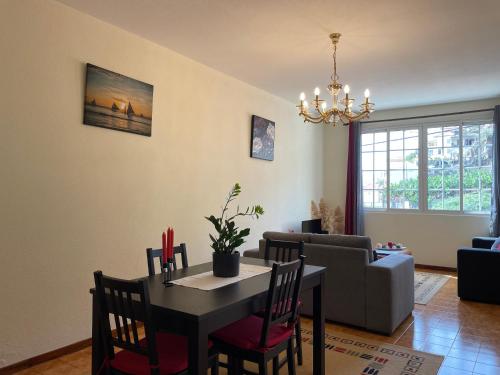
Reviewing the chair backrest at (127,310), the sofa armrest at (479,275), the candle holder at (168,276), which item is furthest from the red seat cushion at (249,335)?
the sofa armrest at (479,275)

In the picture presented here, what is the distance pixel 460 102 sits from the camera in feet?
20.4

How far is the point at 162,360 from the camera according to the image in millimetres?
1771

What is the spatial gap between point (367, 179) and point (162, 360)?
6.06 m

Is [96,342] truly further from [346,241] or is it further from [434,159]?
[434,159]

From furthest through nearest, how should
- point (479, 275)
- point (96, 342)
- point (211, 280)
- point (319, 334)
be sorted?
1. point (479, 275)
2. point (319, 334)
3. point (211, 280)
4. point (96, 342)

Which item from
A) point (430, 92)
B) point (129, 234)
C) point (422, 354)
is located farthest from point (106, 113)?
point (430, 92)

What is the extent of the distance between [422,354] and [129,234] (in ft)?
8.76

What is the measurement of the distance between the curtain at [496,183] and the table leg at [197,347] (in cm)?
568

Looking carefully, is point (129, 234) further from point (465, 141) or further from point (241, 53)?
point (465, 141)

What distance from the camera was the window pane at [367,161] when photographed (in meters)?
7.12

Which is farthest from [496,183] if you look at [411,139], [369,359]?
[369,359]

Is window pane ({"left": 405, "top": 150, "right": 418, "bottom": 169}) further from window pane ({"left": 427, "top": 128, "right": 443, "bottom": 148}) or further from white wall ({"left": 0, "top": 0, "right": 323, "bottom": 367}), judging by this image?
white wall ({"left": 0, "top": 0, "right": 323, "bottom": 367})

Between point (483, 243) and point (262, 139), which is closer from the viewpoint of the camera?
point (483, 243)

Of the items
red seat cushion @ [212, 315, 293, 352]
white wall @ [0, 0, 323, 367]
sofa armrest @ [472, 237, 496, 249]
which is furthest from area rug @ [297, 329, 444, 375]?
sofa armrest @ [472, 237, 496, 249]
